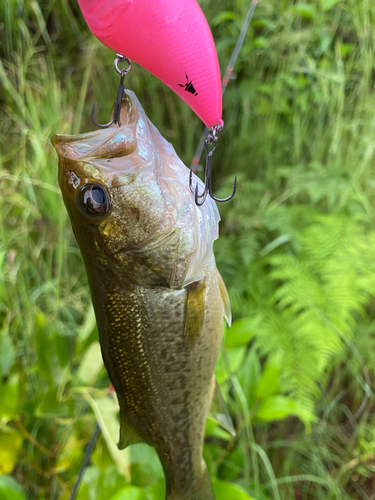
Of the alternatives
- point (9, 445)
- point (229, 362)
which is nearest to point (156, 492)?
point (229, 362)

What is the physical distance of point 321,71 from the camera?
156 centimetres

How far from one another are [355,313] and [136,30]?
1.65 m

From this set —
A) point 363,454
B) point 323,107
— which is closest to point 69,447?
point 363,454

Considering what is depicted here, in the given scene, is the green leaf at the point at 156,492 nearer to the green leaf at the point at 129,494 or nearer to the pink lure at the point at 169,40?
the green leaf at the point at 129,494

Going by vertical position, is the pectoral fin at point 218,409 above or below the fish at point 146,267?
below

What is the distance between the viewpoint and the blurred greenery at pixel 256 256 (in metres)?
1.09

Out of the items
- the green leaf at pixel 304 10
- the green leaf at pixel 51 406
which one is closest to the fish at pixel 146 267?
the green leaf at pixel 51 406

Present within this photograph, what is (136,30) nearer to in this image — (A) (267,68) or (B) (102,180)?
(B) (102,180)

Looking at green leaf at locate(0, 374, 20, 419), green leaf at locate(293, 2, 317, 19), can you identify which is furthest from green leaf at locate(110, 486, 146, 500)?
green leaf at locate(293, 2, 317, 19)

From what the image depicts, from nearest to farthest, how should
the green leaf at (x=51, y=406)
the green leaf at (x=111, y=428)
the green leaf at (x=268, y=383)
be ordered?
the green leaf at (x=111, y=428)
the green leaf at (x=51, y=406)
the green leaf at (x=268, y=383)

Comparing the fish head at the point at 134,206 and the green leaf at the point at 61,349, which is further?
the green leaf at the point at 61,349

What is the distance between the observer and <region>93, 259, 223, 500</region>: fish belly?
1.92ft

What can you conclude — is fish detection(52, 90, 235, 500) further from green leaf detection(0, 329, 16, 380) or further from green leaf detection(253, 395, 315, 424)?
green leaf detection(0, 329, 16, 380)

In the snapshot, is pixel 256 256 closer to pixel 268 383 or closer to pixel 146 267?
pixel 268 383
